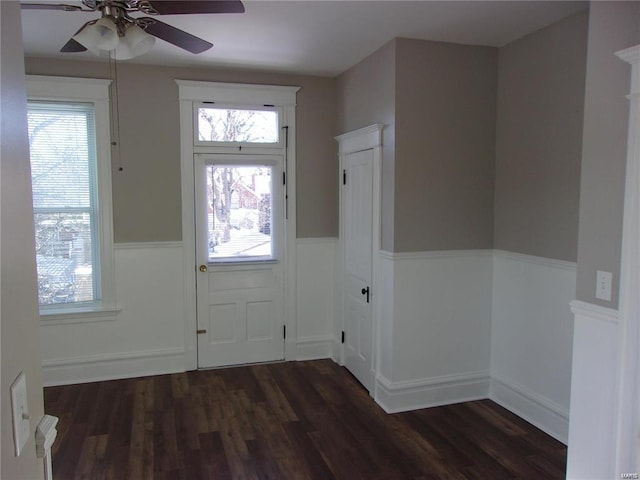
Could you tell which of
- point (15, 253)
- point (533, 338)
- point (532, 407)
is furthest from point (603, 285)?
point (15, 253)

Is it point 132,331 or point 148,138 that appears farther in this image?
point 132,331

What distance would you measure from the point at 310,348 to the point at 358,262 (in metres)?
1.16

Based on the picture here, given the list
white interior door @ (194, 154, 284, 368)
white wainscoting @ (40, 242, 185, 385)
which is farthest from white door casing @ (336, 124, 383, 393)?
white wainscoting @ (40, 242, 185, 385)

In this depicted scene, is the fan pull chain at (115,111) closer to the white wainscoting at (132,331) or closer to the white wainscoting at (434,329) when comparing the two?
the white wainscoting at (132,331)

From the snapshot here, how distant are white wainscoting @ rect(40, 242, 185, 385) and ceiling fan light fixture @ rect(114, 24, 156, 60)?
2320mm

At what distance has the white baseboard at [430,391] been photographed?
363 cm

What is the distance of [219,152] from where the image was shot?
4.37 meters

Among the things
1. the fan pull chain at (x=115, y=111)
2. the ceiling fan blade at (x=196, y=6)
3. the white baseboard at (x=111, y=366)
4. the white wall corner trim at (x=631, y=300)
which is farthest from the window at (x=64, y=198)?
the white wall corner trim at (x=631, y=300)

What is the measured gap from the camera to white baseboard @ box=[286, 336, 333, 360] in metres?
4.73

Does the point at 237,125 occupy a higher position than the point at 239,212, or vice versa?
the point at 237,125

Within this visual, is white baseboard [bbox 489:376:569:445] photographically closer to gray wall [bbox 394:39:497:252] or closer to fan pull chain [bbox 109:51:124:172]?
gray wall [bbox 394:39:497:252]

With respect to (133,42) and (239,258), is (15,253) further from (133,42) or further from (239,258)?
(239,258)

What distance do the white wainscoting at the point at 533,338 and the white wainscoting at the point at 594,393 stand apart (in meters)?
0.89

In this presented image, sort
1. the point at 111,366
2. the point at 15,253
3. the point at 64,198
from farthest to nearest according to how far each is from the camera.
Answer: the point at 111,366 < the point at 64,198 < the point at 15,253
